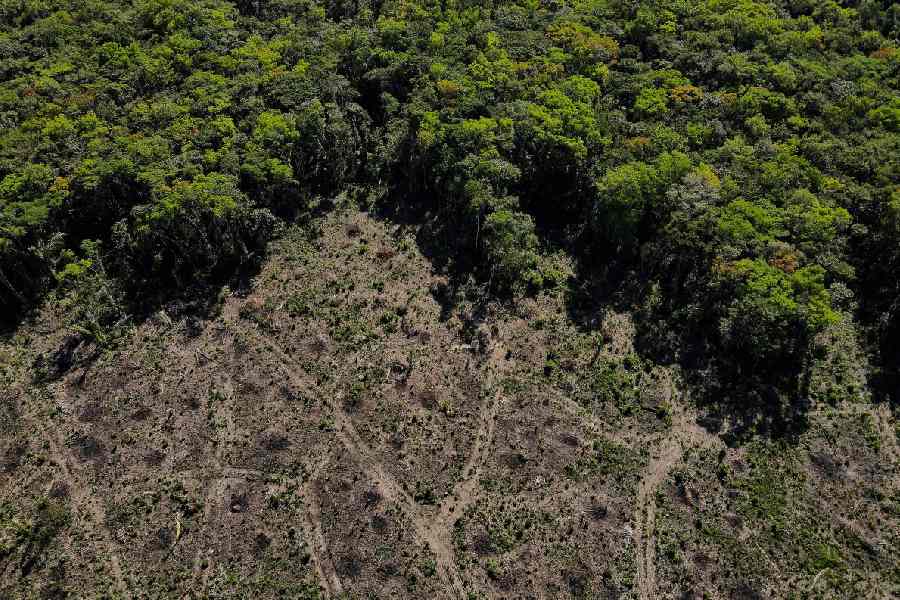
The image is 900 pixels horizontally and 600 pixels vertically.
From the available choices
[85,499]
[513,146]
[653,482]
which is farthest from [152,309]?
[653,482]

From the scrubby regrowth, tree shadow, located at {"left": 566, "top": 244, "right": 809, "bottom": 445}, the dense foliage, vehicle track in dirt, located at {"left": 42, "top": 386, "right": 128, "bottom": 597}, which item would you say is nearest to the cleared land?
vehicle track in dirt, located at {"left": 42, "top": 386, "right": 128, "bottom": 597}

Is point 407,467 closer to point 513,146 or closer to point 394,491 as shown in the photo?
point 394,491

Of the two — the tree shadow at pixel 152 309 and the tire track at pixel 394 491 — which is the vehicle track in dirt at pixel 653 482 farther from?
the tree shadow at pixel 152 309

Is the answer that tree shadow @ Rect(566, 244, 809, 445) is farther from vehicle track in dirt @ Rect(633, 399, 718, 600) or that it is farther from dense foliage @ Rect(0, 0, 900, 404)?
vehicle track in dirt @ Rect(633, 399, 718, 600)

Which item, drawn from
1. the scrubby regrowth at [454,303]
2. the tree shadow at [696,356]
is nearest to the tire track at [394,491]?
the scrubby regrowth at [454,303]

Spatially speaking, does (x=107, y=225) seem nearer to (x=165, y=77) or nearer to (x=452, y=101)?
(x=165, y=77)

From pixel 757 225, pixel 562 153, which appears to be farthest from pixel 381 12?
pixel 757 225
